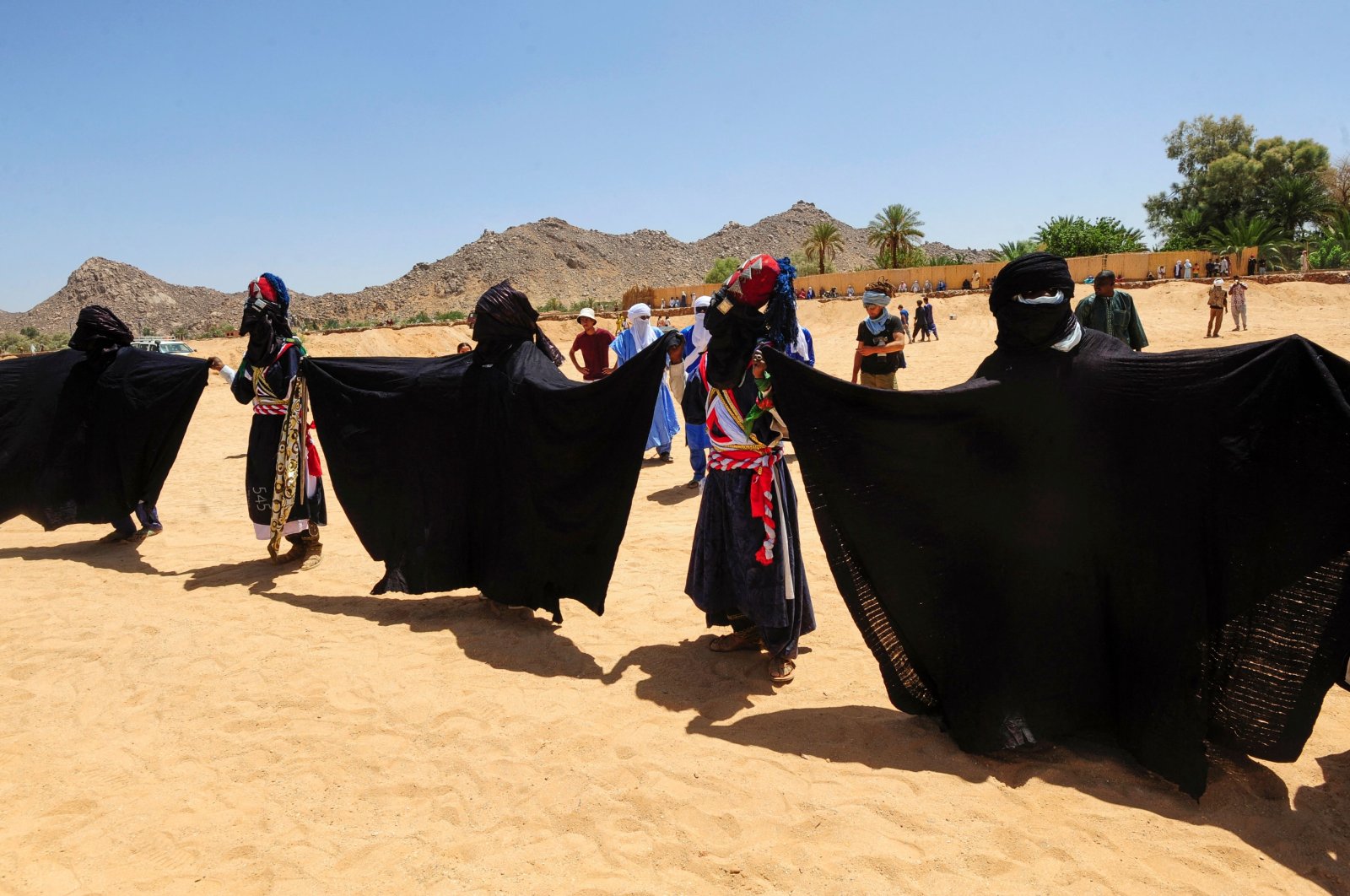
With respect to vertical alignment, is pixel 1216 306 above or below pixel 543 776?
above

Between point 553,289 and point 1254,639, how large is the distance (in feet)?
316

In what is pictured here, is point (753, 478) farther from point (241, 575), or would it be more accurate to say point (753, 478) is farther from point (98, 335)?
point (98, 335)

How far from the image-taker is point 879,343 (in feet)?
27.5

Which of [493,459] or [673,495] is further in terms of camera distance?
[673,495]

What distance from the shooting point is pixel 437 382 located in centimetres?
533

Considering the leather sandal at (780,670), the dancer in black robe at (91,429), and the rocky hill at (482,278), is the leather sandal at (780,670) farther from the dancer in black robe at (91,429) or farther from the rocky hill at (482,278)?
the rocky hill at (482,278)

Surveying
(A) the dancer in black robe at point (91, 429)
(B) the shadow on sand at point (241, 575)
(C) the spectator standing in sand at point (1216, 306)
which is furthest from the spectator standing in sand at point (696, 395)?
(C) the spectator standing in sand at point (1216, 306)

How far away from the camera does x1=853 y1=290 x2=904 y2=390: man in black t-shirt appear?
27.0 feet

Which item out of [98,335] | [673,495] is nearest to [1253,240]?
[673,495]

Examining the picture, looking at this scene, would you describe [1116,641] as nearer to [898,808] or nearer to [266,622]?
[898,808]

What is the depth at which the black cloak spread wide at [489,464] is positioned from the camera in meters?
4.60

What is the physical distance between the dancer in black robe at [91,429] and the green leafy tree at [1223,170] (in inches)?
2132

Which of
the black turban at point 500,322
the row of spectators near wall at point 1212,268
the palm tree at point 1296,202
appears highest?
the palm tree at point 1296,202

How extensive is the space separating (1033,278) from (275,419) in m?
5.36
